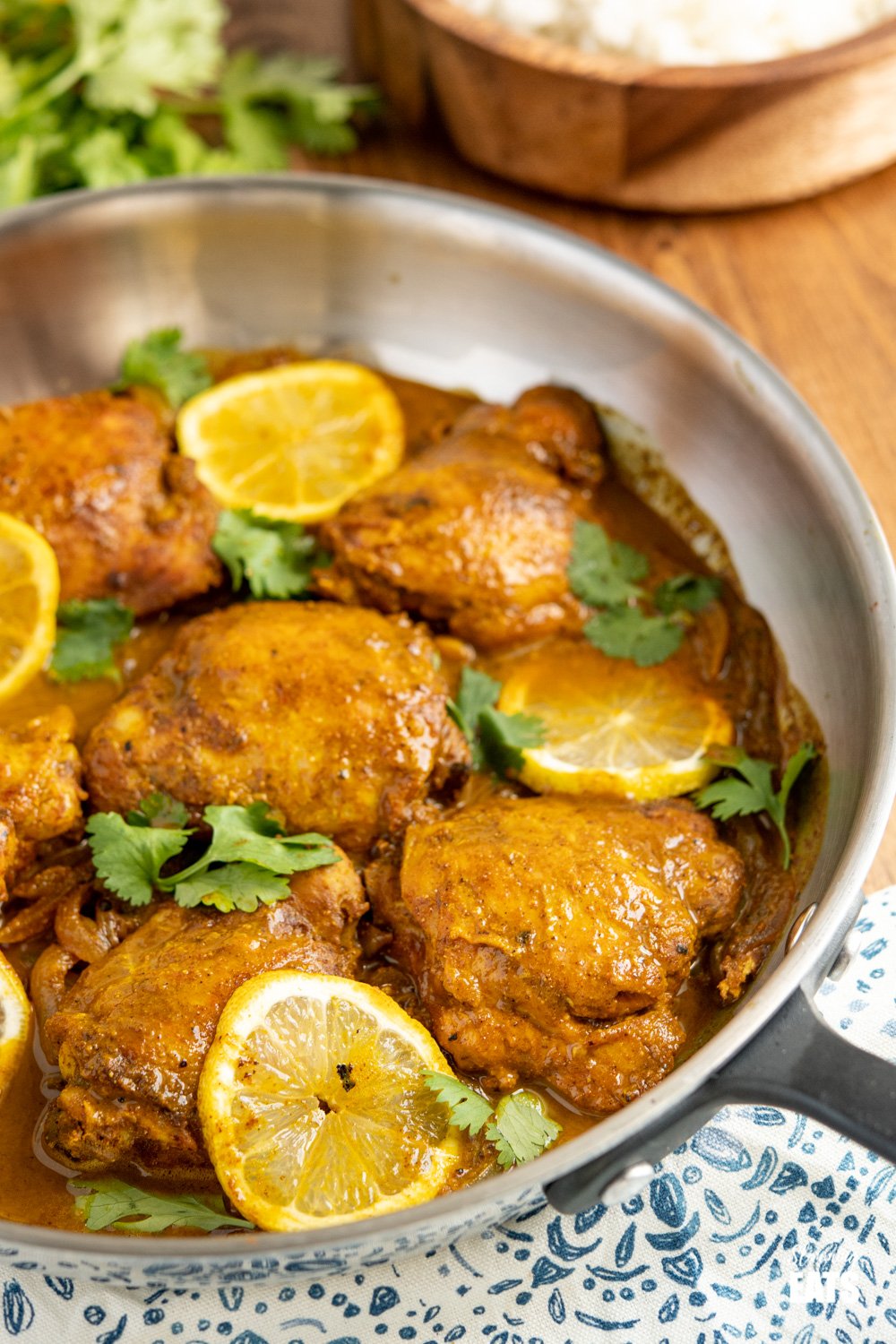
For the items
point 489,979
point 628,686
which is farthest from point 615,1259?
point 628,686

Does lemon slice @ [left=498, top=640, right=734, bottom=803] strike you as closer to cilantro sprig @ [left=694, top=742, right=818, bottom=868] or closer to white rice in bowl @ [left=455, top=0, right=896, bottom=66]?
cilantro sprig @ [left=694, top=742, right=818, bottom=868]

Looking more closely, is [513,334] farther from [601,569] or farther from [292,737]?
[292,737]

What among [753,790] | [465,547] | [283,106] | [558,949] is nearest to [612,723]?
[753,790]

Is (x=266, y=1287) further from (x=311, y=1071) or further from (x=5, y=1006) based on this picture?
(x=5, y=1006)

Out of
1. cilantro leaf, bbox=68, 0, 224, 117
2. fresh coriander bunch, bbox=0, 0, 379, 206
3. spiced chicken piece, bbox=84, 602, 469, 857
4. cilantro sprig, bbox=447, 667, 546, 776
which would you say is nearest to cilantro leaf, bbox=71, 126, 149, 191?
fresh coriander bunch, bbox=0, 0, 379, 206

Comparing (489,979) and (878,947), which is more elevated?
(489,979)

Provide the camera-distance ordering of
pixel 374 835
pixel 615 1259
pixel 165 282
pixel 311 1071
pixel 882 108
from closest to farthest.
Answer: pixel 311 1071 → pixel 615 1259 → pixel 374 835 → pixel 165 282 → pixel 882 108
